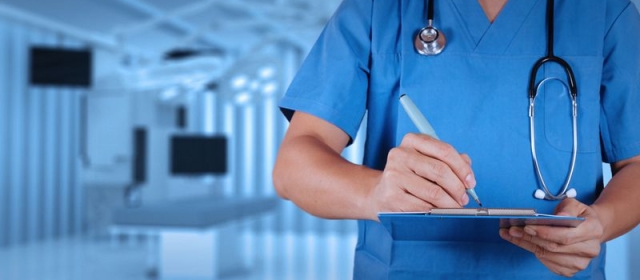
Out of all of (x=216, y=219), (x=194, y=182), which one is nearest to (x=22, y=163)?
(x=194, y=182)

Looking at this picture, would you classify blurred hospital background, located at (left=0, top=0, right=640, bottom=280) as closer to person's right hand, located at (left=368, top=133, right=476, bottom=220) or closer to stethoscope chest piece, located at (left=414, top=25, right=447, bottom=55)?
stethoscope chest piece, located at (left=414, top=25, right=447, bottom=55)

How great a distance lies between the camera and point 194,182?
17.8 feet

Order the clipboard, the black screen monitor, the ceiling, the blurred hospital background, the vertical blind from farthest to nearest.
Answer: the vertical blind, the black screen monitor, the ceiling, the blurred hospital background, the clipboard

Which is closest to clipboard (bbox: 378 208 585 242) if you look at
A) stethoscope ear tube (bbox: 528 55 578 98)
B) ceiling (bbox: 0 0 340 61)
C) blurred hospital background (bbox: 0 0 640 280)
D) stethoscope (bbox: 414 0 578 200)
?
stethoscope (bbox: 414 0 578 200)

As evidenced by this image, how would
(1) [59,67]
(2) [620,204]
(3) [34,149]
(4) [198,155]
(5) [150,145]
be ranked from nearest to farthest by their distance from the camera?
(2) [620,204]
(5) [150,145]
(4) [198,155]
(1) [59,67]
(3) [34,149]

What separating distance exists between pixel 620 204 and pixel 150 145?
444cm

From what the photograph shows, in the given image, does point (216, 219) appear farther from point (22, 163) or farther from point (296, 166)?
point (296, 166)

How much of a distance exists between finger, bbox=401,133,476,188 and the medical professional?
0.69 feet

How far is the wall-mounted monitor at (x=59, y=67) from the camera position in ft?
18.1

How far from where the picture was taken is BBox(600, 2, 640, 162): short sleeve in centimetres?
92

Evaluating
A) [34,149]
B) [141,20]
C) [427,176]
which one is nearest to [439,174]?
[427,176]

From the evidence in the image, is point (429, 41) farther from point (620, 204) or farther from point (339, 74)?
point (620, 204)

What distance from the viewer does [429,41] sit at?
0.89 m

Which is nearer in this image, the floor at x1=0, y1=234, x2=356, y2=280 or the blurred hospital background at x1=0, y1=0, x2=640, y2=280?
the blurred hospital background at x1=0, y1=0, x2=640, y2=280
